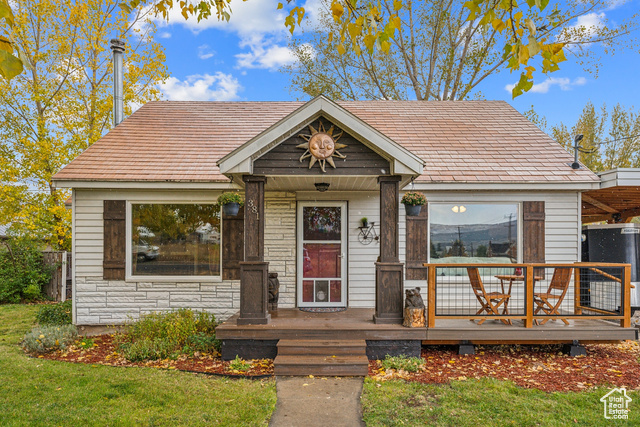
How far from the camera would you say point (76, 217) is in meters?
7.14

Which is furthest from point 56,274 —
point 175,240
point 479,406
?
point 479,406

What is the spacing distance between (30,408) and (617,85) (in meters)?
25.8

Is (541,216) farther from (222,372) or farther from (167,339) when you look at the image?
(167,339)

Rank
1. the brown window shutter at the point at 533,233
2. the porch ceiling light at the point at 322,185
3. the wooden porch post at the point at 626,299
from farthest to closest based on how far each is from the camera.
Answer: the brown window shutter at the point at 533,233, the porch ceiling light at the point at 322,185, the wooden porch post at the point at 626,299

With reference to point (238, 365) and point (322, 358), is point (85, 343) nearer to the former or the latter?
point (238, 365)

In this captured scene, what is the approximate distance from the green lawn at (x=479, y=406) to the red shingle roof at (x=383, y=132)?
12.4 ft

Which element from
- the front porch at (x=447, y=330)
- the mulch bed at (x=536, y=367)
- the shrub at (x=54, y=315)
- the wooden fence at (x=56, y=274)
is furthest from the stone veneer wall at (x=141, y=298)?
the wooden fence at (x=56, y=274)

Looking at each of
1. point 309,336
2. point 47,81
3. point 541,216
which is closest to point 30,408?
point 309,336

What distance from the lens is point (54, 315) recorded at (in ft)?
24.7

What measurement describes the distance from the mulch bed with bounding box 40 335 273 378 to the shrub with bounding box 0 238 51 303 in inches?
241

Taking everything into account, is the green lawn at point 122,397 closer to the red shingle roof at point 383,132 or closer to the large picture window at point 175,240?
the large picture window at point 175,240

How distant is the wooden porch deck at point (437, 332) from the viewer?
5.42 metres

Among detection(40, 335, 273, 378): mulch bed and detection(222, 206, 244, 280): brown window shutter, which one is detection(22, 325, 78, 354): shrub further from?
detection(222, 206, 244, 280): brown window shutter
